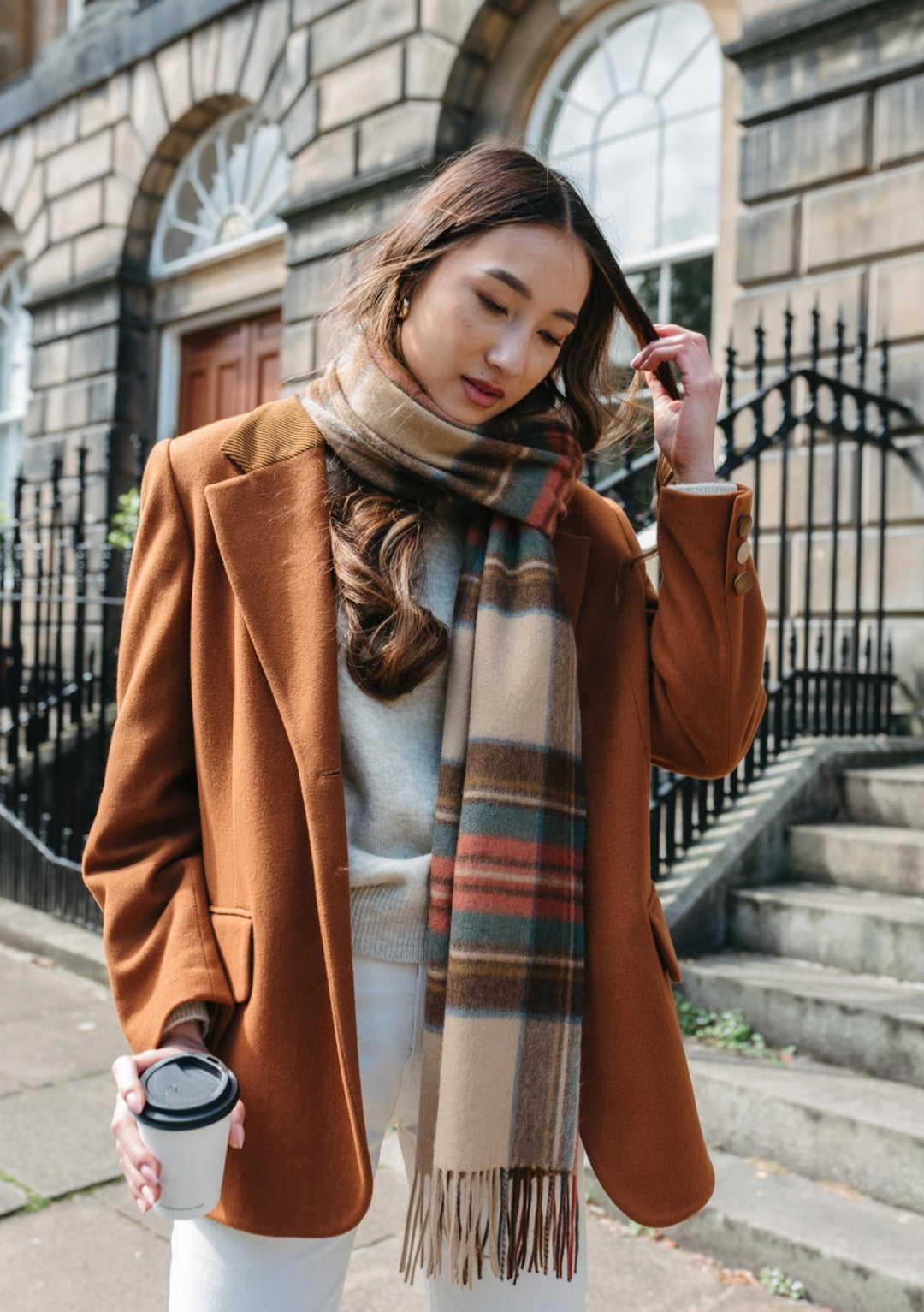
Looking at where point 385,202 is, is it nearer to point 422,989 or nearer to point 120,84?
point 120,84

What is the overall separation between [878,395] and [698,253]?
1.89m

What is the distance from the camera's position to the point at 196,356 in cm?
1050

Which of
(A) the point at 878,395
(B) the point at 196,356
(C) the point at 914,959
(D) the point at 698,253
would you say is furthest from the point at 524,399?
(B) the point at 196,356

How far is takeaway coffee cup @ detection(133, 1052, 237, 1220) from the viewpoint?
1196mm

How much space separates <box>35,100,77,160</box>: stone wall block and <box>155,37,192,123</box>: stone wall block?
1.43 meters

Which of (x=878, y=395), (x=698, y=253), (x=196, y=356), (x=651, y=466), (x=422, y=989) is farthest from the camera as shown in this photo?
(x=196, y=356)

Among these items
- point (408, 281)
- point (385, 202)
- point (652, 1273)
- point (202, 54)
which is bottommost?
point (652, 1273)

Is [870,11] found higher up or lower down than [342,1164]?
higher up

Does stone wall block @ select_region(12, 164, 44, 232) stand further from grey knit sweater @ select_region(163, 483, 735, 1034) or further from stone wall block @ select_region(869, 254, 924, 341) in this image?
grey knit sweater @ select_region(163, 483, 735, 1034)

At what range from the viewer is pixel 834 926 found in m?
3.77

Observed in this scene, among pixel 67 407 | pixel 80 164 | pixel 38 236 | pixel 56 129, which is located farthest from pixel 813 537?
pixel 56 129

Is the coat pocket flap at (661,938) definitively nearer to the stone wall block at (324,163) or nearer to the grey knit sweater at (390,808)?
the grey knit sweater at (390,808)

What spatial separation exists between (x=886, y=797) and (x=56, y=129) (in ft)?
34.4

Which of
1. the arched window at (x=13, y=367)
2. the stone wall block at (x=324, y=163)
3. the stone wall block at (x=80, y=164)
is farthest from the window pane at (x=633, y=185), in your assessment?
the arched window at (x=13, y=367)
